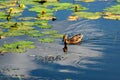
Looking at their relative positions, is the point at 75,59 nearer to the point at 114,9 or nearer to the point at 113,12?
the point at 113,12

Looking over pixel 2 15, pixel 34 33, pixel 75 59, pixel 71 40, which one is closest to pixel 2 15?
pixel 2 15

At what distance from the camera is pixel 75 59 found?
12.7 m

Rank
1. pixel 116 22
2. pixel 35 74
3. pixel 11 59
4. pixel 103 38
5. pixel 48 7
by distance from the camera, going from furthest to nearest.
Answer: pixel 48 7 < pixel 116 22 < pixel 103 38 < pixel 11 59 < pixel 35 74

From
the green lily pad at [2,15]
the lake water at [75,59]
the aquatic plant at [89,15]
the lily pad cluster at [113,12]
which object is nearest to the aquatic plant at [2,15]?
the green lily pad at [2,15]

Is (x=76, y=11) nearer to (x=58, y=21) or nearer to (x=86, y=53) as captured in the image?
(x=58, y=21)

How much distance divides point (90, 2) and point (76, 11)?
2.24 m

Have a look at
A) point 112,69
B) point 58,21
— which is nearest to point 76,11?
point 58,21

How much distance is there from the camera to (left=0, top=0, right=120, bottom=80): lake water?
37.9 feet

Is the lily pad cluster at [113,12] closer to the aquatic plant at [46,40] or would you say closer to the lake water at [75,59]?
the lake water at [75,59]

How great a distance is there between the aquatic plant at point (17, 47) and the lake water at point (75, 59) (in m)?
0.26

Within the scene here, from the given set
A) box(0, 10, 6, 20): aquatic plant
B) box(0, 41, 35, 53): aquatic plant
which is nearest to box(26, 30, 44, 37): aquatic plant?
box(0, 41, 35, 53): aquatic plant

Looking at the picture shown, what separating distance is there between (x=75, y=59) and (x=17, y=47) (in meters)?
2.28

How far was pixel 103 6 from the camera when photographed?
62.3 ft

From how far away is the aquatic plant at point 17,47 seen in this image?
13496mm
